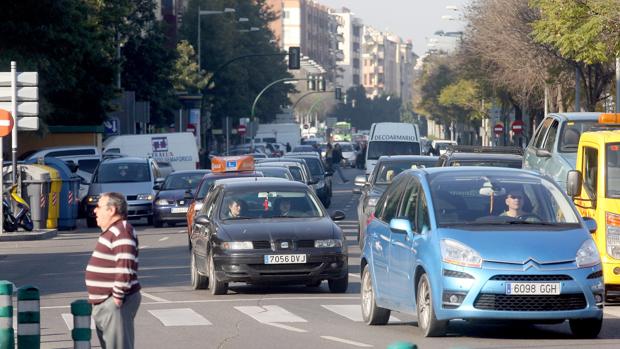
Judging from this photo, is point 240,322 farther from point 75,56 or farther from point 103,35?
point 103,35

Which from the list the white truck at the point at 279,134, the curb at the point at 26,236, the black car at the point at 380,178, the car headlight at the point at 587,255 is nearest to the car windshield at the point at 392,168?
the black car at the point at 380,178

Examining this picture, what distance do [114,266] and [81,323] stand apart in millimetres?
797

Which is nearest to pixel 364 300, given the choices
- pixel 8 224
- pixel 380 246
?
pixel 380 246

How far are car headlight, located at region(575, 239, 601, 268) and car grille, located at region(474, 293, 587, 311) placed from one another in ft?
1.17

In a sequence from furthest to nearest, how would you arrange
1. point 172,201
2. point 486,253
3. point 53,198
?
point 172,201 < point 53,198 < point 486,253

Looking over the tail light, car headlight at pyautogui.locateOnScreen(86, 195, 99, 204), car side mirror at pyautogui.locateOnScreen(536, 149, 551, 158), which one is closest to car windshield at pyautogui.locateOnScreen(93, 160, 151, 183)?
car headlight at pyautogui.locateOnScreen(86, 195, 99, 204)

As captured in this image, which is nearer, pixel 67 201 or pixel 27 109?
pixel 27 109

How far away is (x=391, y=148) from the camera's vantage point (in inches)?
1994

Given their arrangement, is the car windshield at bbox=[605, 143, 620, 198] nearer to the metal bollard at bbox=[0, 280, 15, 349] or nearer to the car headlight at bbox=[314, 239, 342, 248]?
the car headlight at bbox=[314, 239, 342, 248]

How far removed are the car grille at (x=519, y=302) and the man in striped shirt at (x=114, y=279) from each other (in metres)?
3.93

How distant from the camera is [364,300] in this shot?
15.2m

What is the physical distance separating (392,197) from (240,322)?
205 centimetres

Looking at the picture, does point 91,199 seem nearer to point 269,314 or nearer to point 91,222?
point 91,222

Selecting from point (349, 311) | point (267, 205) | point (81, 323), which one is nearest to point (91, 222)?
point (267, 205)
